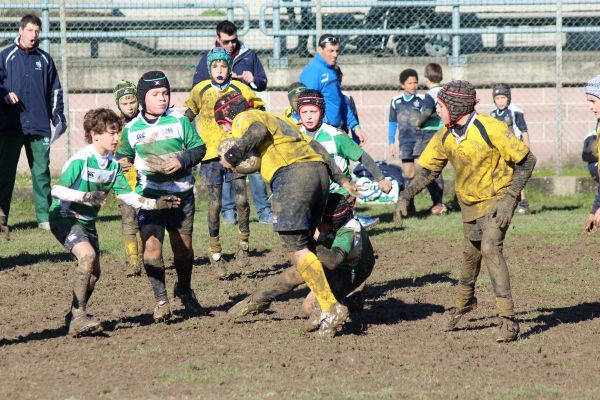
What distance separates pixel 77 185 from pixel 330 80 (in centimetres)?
583

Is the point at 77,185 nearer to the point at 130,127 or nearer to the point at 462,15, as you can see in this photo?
the point at 130,127

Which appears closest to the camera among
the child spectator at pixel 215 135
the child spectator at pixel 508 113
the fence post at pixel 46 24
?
the child spectator at pixel 215 135

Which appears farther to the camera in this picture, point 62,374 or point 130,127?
point 130,127

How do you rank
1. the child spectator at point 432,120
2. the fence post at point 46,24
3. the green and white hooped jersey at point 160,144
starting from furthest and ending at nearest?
the fence post at point 46,24 < the child spectator at point 432,120 < the green and white hooped jersey at point 160,144

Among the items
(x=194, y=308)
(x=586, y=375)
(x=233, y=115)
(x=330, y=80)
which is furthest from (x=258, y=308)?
(x=330, y=80)

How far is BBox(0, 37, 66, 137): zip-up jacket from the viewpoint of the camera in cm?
1326

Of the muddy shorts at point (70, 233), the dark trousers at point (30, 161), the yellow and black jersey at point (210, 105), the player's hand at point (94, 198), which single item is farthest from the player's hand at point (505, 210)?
the dark trousers at point (30, 161)

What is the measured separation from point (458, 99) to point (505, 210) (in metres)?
0.87

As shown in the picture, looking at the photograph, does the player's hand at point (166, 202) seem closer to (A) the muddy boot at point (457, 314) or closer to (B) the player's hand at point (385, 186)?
→ (B) the player's hand at point (385, 186)

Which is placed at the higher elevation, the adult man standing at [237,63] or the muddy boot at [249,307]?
the adult man standing at [237,63]

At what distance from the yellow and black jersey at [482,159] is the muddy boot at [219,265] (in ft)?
11.0

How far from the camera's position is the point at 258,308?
8750mm

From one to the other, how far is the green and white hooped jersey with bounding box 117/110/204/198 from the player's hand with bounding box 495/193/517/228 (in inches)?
98.5

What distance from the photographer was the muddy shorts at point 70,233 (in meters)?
8.41
